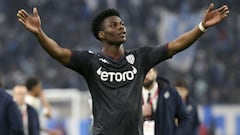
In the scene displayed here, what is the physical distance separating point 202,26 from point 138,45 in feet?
51.9

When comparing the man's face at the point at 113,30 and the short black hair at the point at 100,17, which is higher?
the short black hair at the point at 100,17

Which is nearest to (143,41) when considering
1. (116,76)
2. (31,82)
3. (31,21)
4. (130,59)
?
(31,82)

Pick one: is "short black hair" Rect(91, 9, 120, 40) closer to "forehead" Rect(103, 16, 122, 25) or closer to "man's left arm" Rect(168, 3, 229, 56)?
"forehead" Rect(103, 16, 122, 25)

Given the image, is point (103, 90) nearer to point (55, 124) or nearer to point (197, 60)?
point (55, 124)

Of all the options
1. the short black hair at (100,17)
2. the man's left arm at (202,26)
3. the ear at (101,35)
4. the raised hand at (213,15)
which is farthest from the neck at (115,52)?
the raised hand at (213,15)

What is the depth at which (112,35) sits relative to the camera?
A: 23.4ft

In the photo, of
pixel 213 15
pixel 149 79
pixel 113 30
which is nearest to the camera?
pixel 213 15

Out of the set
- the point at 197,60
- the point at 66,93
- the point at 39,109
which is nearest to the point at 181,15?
the point at 197,60

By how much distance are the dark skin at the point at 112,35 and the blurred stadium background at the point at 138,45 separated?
1304 cm

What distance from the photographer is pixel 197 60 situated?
73.8ft

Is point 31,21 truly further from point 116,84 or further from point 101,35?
point 116,84

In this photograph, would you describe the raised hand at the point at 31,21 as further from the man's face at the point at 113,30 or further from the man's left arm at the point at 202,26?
the man's left arm at the point at 202,26

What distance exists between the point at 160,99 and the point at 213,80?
40.7 feet

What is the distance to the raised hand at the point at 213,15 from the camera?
22.7 ft
